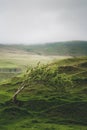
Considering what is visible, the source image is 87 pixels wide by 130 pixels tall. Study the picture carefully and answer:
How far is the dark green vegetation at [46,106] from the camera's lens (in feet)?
292

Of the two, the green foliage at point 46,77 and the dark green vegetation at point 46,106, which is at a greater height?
the green foliage at point 46,77

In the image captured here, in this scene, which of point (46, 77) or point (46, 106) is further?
point (46, 106)

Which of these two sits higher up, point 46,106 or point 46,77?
point 46,77

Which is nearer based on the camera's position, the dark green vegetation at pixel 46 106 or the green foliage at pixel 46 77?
the dark green vegetation at pixel 46 106

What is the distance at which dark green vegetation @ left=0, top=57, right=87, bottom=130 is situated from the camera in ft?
292

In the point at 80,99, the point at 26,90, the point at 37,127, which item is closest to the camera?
the point at 37,127

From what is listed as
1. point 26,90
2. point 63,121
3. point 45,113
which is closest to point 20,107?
point 45,113

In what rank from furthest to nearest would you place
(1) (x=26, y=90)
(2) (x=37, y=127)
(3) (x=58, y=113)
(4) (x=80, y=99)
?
(1) (x=26, y=90), (4) (x=80, y=99), (3) (x=58, y=113), (2) (x=37, y=127)

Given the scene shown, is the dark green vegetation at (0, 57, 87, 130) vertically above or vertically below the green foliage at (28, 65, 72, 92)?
below

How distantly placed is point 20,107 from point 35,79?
31.9 feet

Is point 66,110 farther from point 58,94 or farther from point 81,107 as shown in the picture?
point 58,94

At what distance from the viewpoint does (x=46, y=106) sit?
340 ft

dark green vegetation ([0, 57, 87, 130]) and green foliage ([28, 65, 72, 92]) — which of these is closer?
dark green vegetation ([0, 57, 87, 130])

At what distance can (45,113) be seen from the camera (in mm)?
98250
